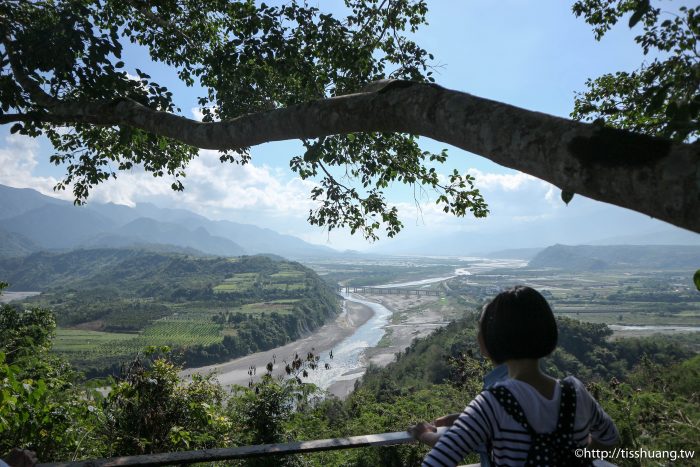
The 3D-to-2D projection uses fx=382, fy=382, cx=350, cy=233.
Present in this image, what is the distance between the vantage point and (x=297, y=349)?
56.6 metres

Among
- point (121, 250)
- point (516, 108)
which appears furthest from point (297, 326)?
point (121, 250)

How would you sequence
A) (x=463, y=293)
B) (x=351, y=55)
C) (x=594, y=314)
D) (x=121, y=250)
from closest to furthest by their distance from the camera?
1. (x=351, y=55)
2. (x=594, y=314)
3. (x=463, y=293)
4. (x=121, y=250)

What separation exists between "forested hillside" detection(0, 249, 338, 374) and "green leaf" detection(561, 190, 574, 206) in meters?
17.9

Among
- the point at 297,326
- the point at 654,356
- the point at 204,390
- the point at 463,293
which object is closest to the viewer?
the point at 204,390

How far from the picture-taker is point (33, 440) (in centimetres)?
362

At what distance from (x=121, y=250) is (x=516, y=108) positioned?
228278 millimetres

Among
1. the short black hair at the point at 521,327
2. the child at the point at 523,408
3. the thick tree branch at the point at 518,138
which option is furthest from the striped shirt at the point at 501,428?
the thick tree branch at the point at 518,138

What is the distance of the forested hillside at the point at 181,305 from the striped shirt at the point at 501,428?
17.8 m

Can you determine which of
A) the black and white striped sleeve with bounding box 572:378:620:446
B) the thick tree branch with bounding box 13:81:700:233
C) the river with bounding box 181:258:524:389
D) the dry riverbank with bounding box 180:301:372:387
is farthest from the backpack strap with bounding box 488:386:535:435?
the dry riverbank with bounding box 180:301:372:387

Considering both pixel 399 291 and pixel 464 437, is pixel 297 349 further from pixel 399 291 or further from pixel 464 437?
pixel 464 437

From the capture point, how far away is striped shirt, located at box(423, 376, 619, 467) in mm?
1128

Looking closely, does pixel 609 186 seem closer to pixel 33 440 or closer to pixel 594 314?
pixel 33 440

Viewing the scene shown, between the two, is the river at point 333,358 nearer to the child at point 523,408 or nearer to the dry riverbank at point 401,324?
the dry riverbank at point 401,324

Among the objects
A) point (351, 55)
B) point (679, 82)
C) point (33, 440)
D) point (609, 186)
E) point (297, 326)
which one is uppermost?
point (351, 55)
